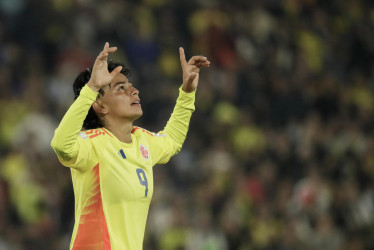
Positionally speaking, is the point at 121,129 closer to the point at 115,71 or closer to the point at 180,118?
the point at 115,71

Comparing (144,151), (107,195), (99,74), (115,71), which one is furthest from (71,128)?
(144,151)

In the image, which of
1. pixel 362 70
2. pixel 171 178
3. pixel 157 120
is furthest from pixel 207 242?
pixel 362 70

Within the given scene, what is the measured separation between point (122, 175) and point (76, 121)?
1.87ft

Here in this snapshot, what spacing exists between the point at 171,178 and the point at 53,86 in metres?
2.28

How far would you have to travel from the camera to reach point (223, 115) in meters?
11.7

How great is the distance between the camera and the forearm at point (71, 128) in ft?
14.3

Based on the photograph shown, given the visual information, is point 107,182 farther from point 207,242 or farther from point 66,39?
point 66,39

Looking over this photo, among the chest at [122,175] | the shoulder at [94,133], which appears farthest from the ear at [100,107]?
the chest at [122,175]

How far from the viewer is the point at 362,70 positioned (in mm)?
13133

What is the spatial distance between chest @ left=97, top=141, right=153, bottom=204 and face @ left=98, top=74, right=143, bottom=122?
21 centimetres

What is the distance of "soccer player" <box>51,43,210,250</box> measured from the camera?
14.7 feet

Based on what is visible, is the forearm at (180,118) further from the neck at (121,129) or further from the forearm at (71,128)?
the forearm at (71,128)

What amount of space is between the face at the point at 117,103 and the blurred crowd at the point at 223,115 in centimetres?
462

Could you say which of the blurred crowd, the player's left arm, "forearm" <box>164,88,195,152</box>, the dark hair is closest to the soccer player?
the dark hair
